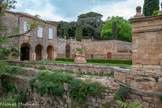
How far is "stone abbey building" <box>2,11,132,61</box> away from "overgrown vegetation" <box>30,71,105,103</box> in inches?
241

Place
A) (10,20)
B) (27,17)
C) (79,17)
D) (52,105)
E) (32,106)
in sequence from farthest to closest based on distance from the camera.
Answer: (79,17) → (27,17) → (10,20) → (32,106) → (52,105)

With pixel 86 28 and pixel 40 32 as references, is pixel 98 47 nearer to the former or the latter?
pixel 40 32

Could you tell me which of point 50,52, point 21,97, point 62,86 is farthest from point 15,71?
point 50,52

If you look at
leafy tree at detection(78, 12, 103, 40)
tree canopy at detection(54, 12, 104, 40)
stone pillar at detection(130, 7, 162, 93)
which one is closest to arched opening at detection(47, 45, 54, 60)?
tree canopy at detection(54, 12, 104, 40)

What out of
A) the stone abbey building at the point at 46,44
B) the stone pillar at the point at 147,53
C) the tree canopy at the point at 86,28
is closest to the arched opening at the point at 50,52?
the stone abbey building at the point at 46,44

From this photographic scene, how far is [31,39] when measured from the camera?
1856 cm

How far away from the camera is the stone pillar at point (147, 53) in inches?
167

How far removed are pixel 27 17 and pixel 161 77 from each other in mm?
18569

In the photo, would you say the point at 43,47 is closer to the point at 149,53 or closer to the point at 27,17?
the point at 27,17

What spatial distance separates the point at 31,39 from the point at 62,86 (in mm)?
14498

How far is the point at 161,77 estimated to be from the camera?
13.5 ft

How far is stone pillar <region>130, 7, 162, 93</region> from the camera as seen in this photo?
425 centimetres

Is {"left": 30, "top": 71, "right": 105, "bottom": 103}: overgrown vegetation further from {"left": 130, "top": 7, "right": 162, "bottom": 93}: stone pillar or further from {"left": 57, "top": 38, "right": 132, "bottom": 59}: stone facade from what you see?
{"left": 57, "top": 38, "right": 132, "bottom": 59}: stone facade

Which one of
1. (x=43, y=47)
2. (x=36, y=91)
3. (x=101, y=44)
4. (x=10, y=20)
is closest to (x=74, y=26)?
(x=101, y=44)
